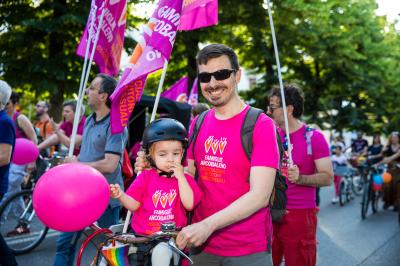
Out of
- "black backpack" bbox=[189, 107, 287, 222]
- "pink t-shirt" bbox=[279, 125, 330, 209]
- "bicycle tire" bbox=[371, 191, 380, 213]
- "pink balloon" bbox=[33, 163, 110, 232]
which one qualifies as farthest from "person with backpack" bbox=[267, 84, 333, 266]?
"bicycle tire" bbox=[371, 191, 380, 213]

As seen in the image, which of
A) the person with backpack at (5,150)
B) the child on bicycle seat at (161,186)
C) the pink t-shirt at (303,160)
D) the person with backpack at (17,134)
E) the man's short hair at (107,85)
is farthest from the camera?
the person with backpack at (17,134)

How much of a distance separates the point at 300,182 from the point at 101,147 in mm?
1763

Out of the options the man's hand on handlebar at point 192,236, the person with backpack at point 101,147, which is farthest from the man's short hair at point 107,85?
the man's hand on handlebar at point 192,236

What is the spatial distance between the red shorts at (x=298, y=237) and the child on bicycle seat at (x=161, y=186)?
1.42 metres

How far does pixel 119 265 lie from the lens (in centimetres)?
258

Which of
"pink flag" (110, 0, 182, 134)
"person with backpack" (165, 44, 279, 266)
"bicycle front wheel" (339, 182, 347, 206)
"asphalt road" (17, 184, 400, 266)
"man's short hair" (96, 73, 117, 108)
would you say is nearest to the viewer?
"person with backpack" (165, 44, 279, 266)

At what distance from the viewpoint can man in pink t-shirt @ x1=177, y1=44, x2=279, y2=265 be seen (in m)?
2.81

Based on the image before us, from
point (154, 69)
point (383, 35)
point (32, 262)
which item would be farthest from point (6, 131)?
point (383, 35)

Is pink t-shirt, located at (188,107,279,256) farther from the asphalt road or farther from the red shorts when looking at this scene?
the asphalt road

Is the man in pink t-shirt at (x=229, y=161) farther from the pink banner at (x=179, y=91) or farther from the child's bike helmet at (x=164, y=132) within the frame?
the pink banner at (x=179, y=91)

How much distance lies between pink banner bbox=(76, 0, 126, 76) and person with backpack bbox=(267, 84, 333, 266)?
5.20 feet

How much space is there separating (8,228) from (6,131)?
13.5ft

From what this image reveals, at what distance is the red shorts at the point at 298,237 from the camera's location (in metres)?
4.28

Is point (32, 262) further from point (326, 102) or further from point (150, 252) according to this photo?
point (326, 102)
